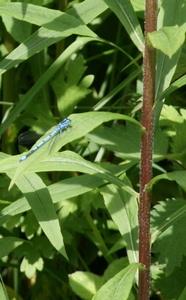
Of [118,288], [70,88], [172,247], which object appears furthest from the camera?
[70,88]

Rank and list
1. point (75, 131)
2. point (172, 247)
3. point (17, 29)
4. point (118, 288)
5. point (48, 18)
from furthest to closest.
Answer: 1. point (17, 29)
2. point (172, 247)
3. point (48, 18)
4. point (118, 288)
5. point (75, 131)

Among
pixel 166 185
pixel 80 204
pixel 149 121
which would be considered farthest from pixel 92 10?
pixel 166 185

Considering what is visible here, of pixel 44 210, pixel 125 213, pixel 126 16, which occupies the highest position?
pixel 126 16

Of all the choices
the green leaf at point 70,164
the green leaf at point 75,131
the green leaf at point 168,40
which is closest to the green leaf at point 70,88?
the green leaf at point 70,164

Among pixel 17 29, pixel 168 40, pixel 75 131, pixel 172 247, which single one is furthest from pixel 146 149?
pixel 17 29

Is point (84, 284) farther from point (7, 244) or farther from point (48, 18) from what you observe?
point (48, 18)

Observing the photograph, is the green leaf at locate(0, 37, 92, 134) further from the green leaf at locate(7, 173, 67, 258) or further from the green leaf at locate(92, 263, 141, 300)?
the green leaf at locate(92, 263, 141, 300)

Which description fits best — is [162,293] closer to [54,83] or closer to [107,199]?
[107,199]
